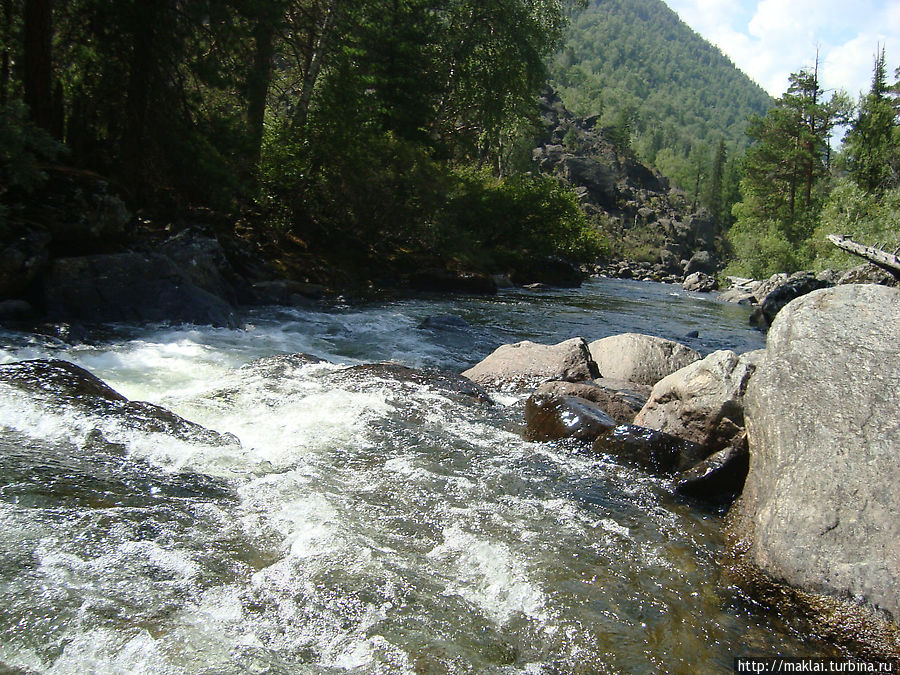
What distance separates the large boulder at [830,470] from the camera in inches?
140

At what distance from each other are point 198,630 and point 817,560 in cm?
361

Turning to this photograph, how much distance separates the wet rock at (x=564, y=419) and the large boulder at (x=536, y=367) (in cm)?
170

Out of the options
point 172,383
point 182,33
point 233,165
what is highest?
point 182,33

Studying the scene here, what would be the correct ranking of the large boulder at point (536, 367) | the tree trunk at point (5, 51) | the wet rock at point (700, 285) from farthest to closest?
the wet rock at point (700, 285) < the tree trunk at point (5, 51) < the large boulder at point (536, 367)

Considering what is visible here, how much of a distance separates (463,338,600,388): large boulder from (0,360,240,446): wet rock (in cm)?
447

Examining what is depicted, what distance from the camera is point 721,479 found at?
5348 millimetres

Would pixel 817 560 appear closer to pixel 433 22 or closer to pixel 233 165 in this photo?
pixel 233 165

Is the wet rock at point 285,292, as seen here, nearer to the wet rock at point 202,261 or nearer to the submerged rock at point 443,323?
the wet rock at point 202,261

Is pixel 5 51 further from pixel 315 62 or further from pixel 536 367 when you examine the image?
pixel 536 367

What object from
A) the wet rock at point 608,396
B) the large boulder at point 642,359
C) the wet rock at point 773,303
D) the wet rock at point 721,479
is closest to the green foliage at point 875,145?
the wet rock at point 773,303

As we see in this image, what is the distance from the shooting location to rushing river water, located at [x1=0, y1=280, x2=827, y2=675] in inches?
118

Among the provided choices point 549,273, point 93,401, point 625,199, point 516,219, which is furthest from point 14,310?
point 625,199

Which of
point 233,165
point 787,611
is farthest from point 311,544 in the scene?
point 233,165

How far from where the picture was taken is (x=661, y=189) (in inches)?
4355
